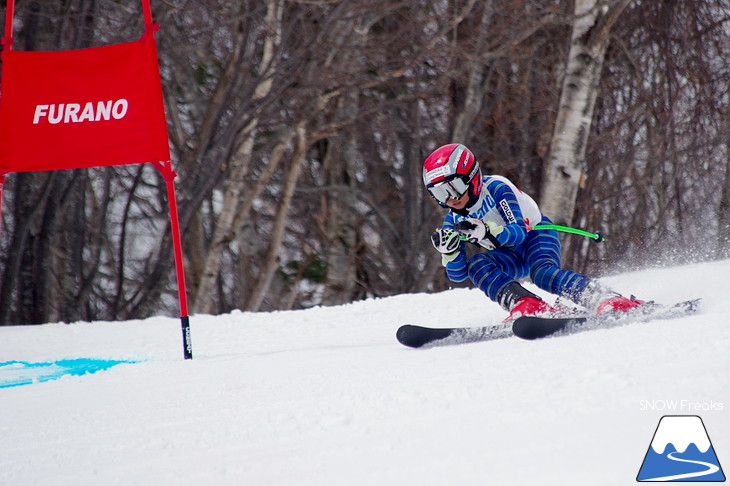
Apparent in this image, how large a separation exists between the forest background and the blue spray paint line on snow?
164 inches

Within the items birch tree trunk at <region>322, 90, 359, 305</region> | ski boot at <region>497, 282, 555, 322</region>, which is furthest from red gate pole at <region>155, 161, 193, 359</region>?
birch tree trunk at <region>322, 90, 359, 305</region>

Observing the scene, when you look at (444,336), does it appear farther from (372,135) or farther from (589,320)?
(372,135)

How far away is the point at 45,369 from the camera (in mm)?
5227

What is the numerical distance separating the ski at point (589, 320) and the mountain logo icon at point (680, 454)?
151 cm

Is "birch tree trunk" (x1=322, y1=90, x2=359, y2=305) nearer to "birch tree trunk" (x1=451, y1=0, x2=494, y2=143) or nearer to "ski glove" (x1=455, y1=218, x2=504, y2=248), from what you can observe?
"birch tree trunk" (x1=451, y1=0, x2=494, y2=143)

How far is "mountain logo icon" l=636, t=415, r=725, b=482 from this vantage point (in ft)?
7.28

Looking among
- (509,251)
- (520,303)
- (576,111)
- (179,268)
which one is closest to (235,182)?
(576,111)

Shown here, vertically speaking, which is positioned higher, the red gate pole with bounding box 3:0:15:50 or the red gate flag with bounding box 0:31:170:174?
the red gate pole with bounding box 3:0:15:50

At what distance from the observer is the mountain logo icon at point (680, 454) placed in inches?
87.4

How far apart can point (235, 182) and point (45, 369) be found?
5.12 m

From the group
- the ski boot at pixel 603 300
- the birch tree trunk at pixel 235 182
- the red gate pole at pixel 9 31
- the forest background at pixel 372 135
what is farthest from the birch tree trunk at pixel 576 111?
the red gate pole at pixel 9 31

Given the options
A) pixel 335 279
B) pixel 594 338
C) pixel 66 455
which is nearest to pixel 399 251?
pixel 335 279

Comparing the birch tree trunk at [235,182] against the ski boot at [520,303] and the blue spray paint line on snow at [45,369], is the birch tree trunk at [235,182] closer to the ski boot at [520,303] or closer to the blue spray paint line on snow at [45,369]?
the blue spray paint line on snow at [45,369]

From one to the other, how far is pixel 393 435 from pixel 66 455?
120 centimetres
